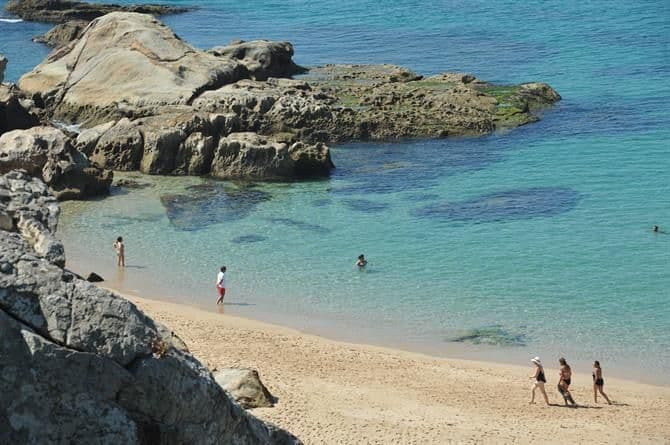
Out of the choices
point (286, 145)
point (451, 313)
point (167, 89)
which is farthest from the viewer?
point (167, 89)

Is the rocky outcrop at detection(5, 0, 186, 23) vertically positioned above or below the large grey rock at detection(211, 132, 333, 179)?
above

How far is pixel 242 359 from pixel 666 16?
207 feet

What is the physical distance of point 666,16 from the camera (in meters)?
80.7

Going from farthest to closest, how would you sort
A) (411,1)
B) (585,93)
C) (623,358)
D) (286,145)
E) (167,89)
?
1. (411,1)
2. (585,93)
3. (167,89)
4. (286,145)
5. (623,358)

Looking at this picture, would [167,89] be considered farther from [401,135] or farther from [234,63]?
[401,135]

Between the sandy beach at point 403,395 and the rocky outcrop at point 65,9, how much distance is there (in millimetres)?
65905

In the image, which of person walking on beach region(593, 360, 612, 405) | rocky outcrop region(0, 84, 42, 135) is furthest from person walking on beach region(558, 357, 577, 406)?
rocky outcrop region(0, 84, 42, 135)

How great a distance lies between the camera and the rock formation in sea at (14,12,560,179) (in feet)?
152

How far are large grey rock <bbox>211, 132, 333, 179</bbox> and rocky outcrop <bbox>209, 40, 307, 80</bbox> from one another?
1499 cm

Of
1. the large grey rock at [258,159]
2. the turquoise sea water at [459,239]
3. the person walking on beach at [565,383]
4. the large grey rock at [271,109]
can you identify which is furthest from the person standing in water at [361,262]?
the large grey rock at [271,109]

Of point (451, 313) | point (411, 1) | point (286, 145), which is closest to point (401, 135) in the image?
point (286, 145)

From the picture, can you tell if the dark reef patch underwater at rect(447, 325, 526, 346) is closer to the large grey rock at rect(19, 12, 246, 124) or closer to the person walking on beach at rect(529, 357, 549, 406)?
the person walking on beach at rect(529, 357, 549, 406)

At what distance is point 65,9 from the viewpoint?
94.1 m

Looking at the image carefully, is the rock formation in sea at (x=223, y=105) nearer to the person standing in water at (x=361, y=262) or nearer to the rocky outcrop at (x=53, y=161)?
the rocky outcrop at (x=53, y=161)
